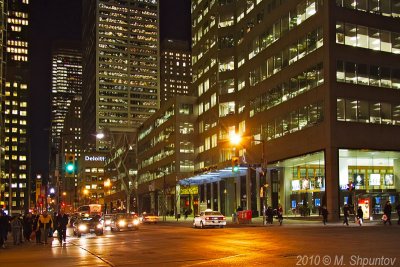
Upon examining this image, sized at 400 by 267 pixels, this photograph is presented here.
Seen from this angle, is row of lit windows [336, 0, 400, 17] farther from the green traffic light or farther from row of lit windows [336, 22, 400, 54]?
the green traffic light

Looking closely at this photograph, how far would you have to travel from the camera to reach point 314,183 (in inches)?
2421

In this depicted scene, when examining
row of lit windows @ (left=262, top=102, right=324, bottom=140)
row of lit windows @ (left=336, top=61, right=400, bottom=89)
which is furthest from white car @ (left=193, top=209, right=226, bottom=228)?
row of lit windows @ (left=336, top=61, right=400, bottom=89)

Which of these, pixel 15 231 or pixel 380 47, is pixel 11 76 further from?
pixel 15 231

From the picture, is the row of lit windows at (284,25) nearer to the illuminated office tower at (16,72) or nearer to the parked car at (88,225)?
the parked car at (88,225)

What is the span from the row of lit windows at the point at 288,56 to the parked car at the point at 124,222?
86.4ft

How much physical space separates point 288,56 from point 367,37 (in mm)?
9907

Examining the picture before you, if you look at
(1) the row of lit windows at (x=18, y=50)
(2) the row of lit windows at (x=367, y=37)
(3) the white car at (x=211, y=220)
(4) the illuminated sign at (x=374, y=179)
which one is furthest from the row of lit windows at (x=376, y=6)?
(1) the row of lit windows at (x=18, y=50)

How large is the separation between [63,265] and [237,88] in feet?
219

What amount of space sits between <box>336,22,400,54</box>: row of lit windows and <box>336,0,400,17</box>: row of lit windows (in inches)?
80.1

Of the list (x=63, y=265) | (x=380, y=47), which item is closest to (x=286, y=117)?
(x=380, y=47)

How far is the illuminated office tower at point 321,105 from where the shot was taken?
55.2 m

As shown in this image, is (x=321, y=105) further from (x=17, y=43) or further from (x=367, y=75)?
(x=17, y=43)

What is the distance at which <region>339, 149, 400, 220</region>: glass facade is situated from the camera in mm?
58188

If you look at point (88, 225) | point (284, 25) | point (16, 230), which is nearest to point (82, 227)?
point (88, 225)
